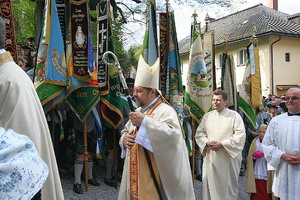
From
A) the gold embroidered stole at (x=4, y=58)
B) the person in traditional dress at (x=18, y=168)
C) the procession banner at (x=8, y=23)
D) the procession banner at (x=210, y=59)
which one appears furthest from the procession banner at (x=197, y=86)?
the person in traditional dress at (x=18, y=168)

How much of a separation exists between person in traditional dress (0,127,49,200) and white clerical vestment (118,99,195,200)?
2019 mm

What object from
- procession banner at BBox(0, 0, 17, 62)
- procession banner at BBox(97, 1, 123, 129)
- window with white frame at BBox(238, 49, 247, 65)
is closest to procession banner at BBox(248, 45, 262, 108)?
procession banner at BBox(97, 1, 123, 129)

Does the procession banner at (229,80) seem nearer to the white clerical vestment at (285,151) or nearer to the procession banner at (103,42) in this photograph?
the white clerical vestment at (285,151)

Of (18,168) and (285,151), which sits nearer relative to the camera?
(18,168)

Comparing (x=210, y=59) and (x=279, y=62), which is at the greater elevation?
(x=279, y=62)

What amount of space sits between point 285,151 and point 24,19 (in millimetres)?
11236

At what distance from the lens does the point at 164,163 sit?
11.8 feet

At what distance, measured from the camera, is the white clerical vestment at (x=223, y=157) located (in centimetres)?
543

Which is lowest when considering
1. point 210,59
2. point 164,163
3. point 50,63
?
point 164,163

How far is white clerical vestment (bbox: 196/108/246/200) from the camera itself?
543cm

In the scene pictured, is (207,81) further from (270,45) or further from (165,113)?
(270,45)

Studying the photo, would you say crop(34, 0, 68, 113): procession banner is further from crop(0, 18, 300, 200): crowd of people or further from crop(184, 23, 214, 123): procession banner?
crop(184, 23, 214, 123): procession banner

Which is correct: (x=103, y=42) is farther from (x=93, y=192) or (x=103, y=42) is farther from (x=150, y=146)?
(x=150, y=146)

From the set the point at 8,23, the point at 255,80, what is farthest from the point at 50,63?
the point at 255,80
